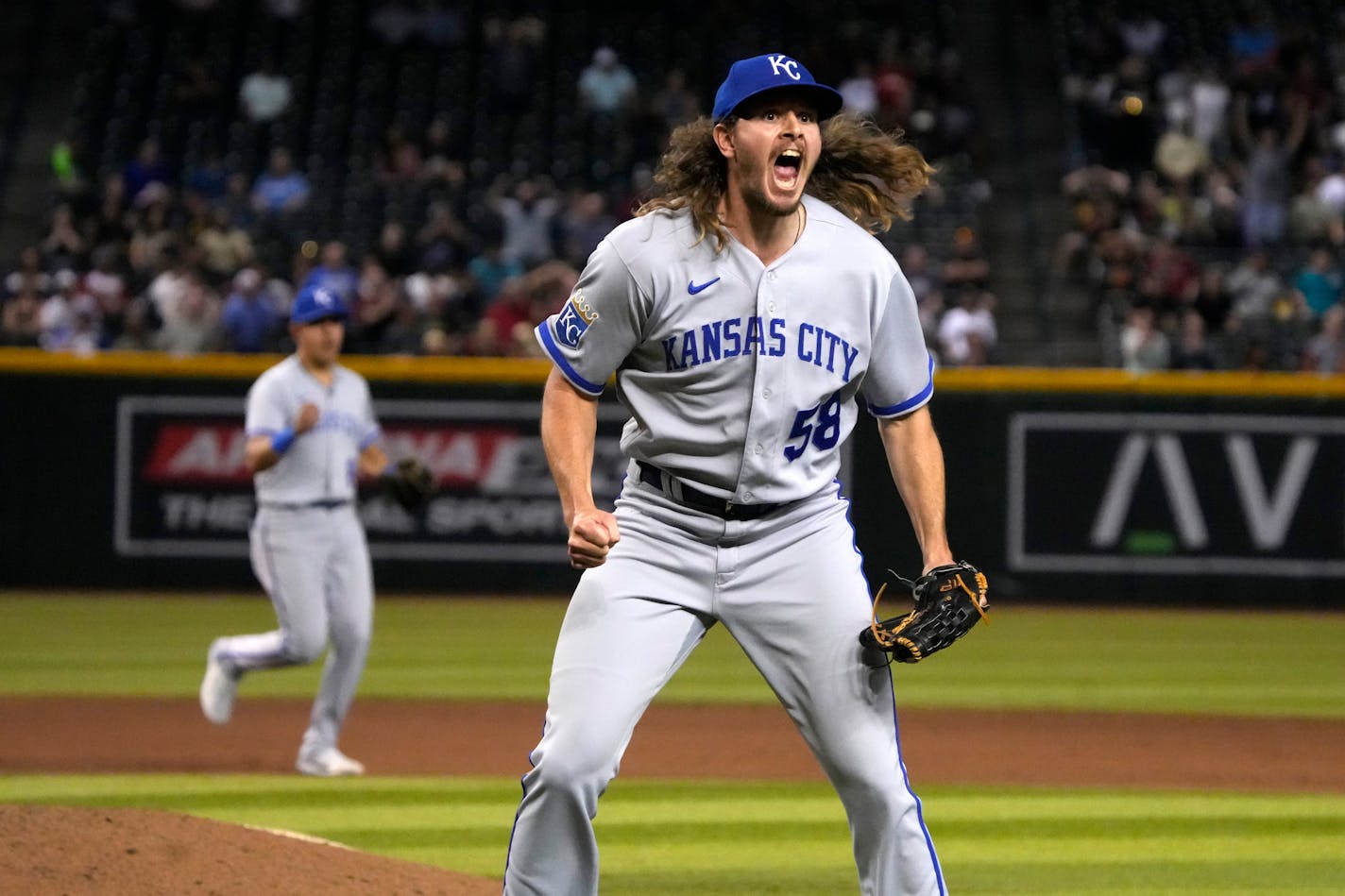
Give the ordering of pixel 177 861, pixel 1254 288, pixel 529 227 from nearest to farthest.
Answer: pixel 177 861 < pixel 1254 288 < pixel 529 227

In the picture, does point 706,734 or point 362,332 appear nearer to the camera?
point 706,734

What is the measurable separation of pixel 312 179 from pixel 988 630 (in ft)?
28.6

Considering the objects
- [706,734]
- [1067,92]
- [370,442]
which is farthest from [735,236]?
[1067,92]

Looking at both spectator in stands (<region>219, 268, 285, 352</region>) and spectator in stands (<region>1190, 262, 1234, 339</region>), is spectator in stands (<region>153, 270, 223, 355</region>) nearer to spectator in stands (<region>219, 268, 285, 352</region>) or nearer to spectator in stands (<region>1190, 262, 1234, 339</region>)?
spectator in stands (<region>219, 268, 285, 352</region>)

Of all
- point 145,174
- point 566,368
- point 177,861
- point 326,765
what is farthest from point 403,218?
point 566,368

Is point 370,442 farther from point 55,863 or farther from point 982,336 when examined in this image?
point 982,336

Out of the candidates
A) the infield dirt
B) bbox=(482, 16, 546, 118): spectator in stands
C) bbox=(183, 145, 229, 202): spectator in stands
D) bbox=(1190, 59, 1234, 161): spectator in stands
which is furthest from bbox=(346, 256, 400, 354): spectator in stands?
bbox=(1190, 59, 1234, 161): spectator in stands

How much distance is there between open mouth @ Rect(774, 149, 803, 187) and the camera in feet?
12.6

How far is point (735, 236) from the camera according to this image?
3.98 meters

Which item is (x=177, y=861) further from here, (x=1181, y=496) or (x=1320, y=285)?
(x=1320, y=285)

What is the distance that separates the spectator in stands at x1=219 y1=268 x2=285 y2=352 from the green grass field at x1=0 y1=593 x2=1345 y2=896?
3.46 m

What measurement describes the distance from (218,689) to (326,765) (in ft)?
2.09

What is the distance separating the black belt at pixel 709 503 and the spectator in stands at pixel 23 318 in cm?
1213

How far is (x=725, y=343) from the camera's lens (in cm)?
390
